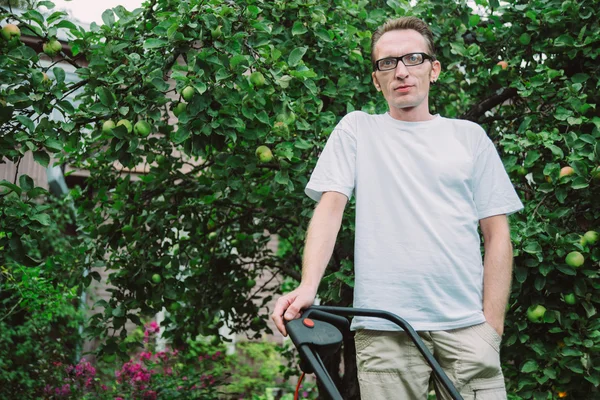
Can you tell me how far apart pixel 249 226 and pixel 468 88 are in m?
1.90

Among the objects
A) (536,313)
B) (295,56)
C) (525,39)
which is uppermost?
(525,39)

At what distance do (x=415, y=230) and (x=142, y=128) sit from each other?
183 centimetres

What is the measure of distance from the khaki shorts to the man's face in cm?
73

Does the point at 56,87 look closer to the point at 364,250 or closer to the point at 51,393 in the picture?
the point at 364,250

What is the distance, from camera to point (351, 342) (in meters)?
4.86

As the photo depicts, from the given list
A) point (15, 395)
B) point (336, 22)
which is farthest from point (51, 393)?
point (336, 22)

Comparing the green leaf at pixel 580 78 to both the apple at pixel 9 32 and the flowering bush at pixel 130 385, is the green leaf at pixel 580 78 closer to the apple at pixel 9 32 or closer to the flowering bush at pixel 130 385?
the apple at pixel 9 32

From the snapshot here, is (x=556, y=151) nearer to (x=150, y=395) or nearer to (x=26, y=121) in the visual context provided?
(x=26, y=121)

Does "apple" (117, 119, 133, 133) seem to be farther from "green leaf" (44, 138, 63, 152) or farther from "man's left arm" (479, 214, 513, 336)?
"man's left arm" (479, 214, 513, 336)

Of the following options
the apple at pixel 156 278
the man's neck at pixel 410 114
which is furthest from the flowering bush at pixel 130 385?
the man's neck at pixel 410 114

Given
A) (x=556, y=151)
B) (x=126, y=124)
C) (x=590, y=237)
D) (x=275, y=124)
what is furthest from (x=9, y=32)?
(x=590, y=237)

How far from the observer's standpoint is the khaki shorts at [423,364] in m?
2.04

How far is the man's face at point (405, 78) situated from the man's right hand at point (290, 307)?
80cm

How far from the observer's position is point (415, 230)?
2.12m
